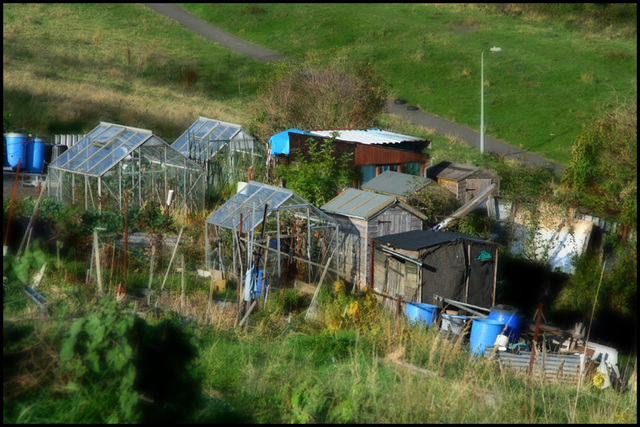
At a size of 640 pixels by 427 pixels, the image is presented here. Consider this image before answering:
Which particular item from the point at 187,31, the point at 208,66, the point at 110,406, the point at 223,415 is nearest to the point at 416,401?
the point at 223,415

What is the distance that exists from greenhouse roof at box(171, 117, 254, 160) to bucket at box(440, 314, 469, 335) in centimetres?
1153

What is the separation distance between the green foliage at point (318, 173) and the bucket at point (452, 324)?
6.09m

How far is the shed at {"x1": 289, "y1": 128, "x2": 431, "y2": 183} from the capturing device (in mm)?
18953

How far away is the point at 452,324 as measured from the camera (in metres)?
10.6

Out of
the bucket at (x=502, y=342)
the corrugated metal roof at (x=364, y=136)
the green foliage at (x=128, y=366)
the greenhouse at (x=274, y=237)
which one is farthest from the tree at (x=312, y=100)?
the green foliage at (x=128, y=366)

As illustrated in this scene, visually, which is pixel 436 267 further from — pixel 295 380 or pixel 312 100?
pixel 312 100

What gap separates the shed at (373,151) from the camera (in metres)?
19.0

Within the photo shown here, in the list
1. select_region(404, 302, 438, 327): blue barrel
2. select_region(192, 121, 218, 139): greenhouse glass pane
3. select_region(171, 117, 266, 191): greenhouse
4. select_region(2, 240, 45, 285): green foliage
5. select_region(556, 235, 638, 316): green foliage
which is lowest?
select_region(556, 235, 638, 316): green foliage

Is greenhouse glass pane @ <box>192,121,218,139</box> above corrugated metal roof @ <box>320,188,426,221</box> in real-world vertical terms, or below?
above

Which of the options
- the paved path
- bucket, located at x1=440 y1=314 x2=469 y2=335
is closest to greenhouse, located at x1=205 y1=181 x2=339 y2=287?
bucket, located at x1=440 y1=314 x2=469 y2=335

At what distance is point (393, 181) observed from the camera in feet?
56.0

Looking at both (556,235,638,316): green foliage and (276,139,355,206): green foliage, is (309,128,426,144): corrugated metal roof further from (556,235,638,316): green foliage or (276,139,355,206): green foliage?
(556,235,638,316): green foliage

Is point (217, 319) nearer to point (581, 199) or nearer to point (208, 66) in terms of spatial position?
point (581, 199)

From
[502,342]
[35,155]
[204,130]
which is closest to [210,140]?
[204,130]
